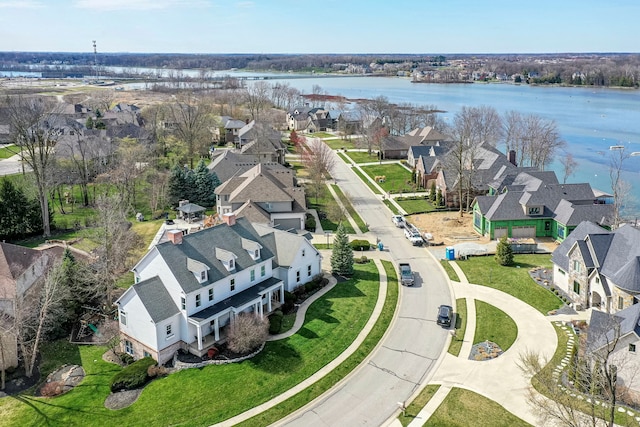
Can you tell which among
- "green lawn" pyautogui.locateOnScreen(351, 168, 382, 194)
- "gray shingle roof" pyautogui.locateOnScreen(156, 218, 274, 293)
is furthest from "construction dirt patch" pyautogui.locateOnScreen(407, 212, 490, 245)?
"gray shingle roof" pyautogui.locateOnScreen(156, 218, 274, 293)

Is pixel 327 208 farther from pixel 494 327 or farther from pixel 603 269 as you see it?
pixel 603 269

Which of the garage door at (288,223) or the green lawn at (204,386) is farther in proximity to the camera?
the garage door at (288,223)

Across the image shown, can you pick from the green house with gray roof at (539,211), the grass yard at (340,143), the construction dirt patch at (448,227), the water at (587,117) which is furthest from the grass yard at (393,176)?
the water at (587,117)

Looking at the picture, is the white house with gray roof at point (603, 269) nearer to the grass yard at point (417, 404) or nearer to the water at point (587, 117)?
the grass yard at point (417, 404)

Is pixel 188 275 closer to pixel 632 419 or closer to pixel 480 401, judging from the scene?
pixel 480 401

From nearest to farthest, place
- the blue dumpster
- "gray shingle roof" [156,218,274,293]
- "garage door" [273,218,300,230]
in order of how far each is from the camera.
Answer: "gray shingle roof" [156,218,274,293] < the blue dumpster < "garage door" [273,218,300,230]

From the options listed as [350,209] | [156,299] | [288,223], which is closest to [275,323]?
[156,299]

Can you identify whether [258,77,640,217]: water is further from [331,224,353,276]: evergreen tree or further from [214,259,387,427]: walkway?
[214,259,387,427]: walkway
